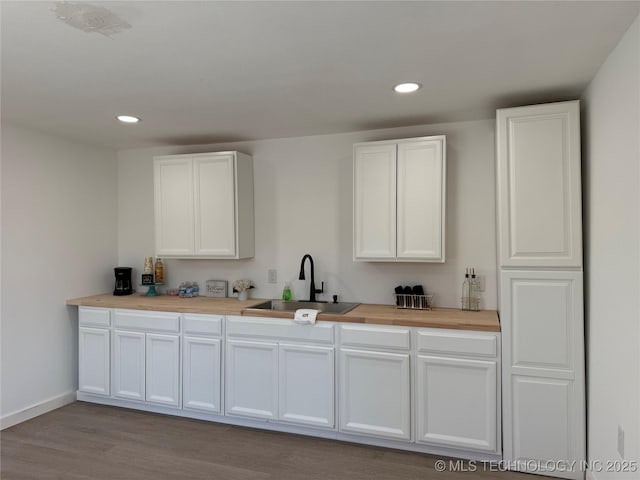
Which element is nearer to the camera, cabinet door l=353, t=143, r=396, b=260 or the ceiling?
the ceiling

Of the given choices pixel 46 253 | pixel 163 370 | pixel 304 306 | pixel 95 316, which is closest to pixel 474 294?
pixel 304 306

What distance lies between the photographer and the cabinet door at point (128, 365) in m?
3.51

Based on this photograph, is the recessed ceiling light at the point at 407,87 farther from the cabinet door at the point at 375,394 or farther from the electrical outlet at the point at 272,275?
the electrical outlet at the point at 272,275

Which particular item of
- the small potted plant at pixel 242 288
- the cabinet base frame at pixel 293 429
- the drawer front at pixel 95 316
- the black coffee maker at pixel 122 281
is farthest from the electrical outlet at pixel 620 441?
the black coffee maker at pixel 122 281

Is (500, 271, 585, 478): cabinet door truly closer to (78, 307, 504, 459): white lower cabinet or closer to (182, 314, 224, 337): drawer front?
(78, 307, 504, 459): white lower cabinet

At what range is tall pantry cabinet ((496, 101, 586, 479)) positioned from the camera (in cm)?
254

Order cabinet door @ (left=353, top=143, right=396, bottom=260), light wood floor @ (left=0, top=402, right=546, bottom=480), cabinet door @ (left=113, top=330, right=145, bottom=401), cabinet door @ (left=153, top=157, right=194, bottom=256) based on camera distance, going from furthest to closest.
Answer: cabinet door @ (left=153, top=157, right=194, bottom=256) < cabinet door @ (left=113, top=330, right=145, bottom=401) < cabinet door @ (left=353, top=143, right=396, bottom=260) < light wood floor @ (left=0, top=402, right=546, bottom=480)

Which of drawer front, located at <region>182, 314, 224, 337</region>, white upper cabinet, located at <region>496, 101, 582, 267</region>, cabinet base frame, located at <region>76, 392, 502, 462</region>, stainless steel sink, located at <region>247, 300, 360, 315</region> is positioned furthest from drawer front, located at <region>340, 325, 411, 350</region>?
drawer front, located at <region>182, 314, 224, 337</region>

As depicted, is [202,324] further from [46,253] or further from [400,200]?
[400,200]

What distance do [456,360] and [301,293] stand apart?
1.46 m

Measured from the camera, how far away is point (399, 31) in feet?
6.07

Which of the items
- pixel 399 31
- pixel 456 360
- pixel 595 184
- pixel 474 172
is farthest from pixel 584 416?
pixel 399 31

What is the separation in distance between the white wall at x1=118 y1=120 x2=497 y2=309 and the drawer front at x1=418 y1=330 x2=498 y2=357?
1.96ft

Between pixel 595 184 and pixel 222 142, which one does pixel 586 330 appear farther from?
pixel 222 142
